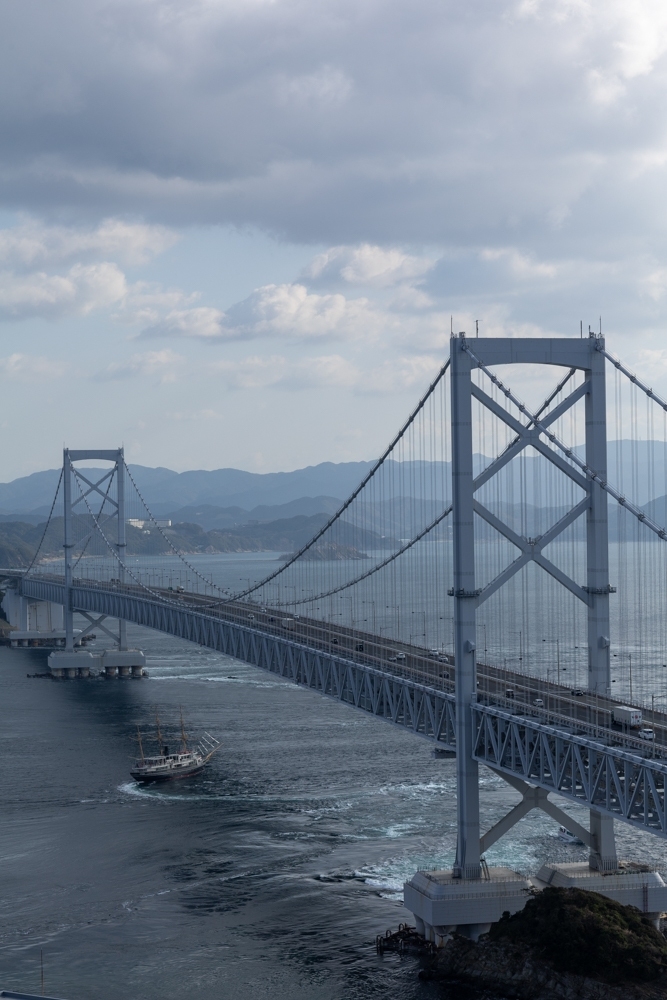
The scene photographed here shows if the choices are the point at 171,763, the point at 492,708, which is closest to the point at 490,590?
the point at 492,708

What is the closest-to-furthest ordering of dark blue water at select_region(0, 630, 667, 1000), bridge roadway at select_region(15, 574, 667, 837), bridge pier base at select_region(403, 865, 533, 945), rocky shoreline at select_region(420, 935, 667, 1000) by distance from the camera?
bridge roadway at select_region(15, 574, 667, 837) < rocky shoreline at select_region(420, 935, 667, 1000) < dark blue water at select_region(0, 630, 667, 1000) < bridge pier base at select_region(403, 865, 533, 945)

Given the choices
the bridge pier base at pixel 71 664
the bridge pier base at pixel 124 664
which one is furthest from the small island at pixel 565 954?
the bridge pier base at pixel 71 664

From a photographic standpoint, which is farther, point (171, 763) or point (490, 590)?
point (171, 763)

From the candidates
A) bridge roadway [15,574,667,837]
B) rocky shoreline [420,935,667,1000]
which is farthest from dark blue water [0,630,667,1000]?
bridge roadway [15,574,667,837]

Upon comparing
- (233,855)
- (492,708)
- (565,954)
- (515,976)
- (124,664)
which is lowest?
(515,976)

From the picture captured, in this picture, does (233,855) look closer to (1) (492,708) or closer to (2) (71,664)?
(1) (492,708)

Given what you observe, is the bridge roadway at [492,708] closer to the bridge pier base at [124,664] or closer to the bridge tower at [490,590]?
the bridge tower at [490,590]

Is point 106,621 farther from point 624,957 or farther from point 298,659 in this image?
point 624,957

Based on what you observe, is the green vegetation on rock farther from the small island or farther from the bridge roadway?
the bridge roadway
